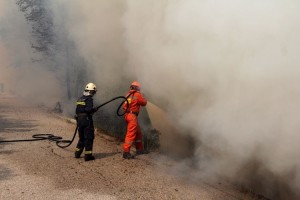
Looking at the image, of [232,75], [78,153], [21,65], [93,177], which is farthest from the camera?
[21,65]

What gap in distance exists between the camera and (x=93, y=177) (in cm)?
578

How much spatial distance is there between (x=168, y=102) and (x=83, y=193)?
325cm

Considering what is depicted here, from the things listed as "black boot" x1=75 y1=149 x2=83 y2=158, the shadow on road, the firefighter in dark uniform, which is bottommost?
the shadow on road

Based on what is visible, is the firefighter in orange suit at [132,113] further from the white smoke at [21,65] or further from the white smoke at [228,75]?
the white smoke at [21,65]

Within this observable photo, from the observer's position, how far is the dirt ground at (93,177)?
5117mm

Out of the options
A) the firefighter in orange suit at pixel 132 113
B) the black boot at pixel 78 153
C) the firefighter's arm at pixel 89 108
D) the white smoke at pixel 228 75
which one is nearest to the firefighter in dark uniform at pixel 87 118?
the firefighter's arm at pixel 89 108

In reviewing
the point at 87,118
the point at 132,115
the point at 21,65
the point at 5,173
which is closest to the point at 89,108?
the point at 87,118

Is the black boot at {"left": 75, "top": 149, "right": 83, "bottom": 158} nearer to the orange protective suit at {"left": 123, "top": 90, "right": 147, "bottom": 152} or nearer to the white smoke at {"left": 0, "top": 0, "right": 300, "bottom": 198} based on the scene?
the orange protective suit at {"left": 123, "top": 90, "right": 147, "bottom": 152}

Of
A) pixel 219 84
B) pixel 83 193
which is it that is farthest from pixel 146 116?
pixel 83 193

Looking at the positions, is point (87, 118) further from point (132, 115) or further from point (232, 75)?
point (232, 75)

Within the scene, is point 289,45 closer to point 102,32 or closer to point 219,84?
point 219,84

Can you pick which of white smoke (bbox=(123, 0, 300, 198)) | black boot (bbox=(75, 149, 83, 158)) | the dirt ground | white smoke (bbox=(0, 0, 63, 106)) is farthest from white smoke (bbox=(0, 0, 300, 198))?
white smoke (bbox=(0, 0, 63, 106))

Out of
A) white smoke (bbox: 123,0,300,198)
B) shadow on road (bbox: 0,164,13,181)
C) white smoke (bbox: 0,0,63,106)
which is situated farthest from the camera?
white smoke (bbox: 0,0,63,106)

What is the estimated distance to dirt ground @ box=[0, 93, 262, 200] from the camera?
512 cm
